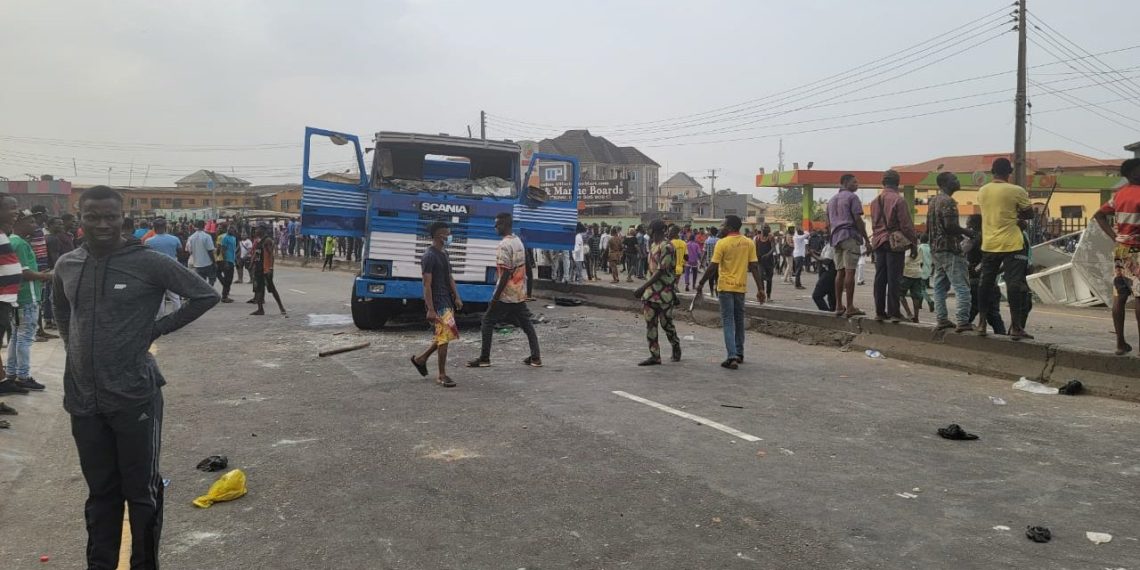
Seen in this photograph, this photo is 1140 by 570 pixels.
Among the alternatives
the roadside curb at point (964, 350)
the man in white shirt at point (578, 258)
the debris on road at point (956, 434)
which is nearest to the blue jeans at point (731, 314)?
the roadside curb at point (964, 350)

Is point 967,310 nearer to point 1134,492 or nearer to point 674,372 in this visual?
point 674,372

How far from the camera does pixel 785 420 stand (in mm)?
6543

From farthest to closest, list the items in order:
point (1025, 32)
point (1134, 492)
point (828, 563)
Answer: point (1025, 32)
point (1134, 492)
point (828, 563)

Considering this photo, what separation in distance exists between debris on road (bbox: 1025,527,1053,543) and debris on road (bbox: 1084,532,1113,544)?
177 millimetres

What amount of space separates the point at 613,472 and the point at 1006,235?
5468 millimetres

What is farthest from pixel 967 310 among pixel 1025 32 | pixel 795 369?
pixel 1025 32

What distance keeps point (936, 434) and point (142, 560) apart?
5.34 metres

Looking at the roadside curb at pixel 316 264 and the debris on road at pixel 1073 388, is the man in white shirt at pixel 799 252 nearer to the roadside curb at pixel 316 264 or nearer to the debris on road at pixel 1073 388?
the debris on road at pixel 1073 388

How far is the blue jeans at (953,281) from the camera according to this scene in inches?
349

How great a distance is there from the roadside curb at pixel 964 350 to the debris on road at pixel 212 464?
751 centimetres

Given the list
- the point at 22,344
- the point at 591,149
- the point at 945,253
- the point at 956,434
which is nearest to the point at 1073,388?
the point at 945,253

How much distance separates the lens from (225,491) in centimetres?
478

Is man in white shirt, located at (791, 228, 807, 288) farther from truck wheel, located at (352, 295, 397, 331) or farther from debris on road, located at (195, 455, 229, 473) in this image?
debris on road, located at (195, 455, 229, 473)

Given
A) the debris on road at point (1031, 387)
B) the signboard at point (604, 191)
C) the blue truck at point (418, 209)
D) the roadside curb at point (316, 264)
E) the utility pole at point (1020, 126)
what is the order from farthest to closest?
the signboard at point (604, 191), the roadside curb at point (316, 264), the utility pole at point (1020, 126), the blue truck at point (418, 209), the debris on road at point (1031, 387)
